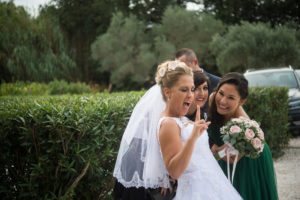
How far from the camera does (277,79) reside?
401 inches

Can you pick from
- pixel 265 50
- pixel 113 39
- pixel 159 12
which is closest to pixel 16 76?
pixel 113 39

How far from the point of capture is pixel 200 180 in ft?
7.80

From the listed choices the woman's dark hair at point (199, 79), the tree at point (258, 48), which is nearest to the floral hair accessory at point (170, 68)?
the woman's dark hair at point (199, 79)

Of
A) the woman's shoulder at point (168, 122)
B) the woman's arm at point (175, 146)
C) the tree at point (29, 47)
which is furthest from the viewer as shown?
the tree at point (29, 47)

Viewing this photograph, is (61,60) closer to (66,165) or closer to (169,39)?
(169,39)

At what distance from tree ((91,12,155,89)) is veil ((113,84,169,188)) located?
27.4m

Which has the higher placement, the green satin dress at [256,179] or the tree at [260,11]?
the tree at [260,11]

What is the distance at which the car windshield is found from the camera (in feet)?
32.7

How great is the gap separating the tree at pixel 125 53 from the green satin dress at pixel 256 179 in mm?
27125

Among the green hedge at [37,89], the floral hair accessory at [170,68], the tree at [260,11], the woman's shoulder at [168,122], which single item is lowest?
the woman's shoulder at [168,122]

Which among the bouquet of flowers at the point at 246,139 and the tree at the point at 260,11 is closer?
the bouquet of flowers at the point at 246,139

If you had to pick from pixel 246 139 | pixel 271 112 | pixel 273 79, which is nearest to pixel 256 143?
pixel 246 139

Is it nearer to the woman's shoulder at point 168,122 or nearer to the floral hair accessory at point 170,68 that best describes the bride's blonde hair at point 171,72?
the floral hair accessory at point 170,68

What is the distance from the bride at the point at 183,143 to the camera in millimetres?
2227
